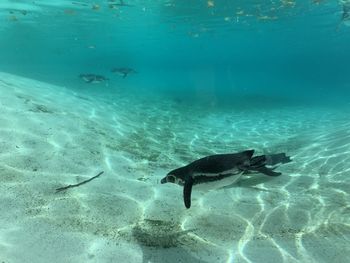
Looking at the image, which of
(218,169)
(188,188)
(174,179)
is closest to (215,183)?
(218,169)

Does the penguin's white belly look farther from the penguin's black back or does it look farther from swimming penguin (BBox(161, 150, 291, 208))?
the penguin's black back

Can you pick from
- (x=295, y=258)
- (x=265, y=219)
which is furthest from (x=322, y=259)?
(x=265, y=219)

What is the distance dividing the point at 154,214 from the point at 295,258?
2.12 metres

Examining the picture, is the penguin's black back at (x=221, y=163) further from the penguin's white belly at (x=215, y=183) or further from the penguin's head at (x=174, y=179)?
the penguin's head at (x=174, y=179)

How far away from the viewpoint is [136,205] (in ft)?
17.6

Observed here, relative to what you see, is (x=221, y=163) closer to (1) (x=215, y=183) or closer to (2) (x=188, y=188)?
(1) (x=215, y=183)

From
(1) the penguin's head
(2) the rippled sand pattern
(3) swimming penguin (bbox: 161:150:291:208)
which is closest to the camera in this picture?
(2) the rippled sand pattern

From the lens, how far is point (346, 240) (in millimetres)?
4426

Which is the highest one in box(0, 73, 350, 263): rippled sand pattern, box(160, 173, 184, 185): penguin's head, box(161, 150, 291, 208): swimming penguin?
box(161, 150, 291, 208): swimming penguin

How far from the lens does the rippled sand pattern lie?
3.99 m

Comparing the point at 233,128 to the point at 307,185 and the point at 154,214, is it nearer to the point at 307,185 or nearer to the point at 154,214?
the point at 307,185

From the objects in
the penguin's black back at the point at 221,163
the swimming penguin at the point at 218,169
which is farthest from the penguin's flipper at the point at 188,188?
the penguin's black back at the point at 221,163

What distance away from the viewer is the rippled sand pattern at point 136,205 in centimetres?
399

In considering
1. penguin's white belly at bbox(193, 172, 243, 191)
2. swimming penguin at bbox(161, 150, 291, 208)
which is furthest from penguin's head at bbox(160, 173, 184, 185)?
penguin's white belly at bbox(193, 172, 243, 191)
